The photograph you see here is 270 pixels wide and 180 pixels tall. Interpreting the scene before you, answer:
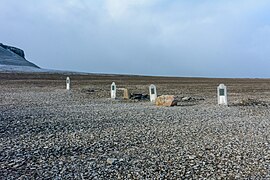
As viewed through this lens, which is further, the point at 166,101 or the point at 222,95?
the point at 222,95

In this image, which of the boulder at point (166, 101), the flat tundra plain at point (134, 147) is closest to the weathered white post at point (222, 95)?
the boulder at point (166, 101)

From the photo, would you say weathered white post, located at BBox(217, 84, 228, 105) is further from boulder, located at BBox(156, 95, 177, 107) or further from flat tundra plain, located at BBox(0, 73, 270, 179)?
flat tundra plain, located at BBox(0, 73, 270, 179)

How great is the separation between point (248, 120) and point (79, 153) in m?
6.95

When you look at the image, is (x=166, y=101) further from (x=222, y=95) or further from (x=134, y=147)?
(x=134, y=147)

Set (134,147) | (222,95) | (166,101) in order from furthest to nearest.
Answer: (222,95) < (166,101) < (134,147)

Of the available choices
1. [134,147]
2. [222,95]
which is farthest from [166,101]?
[134,147]

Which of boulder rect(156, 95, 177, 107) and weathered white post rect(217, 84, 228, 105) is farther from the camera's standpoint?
weathered white post rect(217, 84, 228, 105)

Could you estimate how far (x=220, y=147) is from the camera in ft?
24.9

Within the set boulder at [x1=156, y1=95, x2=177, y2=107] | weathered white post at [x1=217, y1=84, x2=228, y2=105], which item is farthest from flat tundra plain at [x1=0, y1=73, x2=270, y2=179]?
weathered white post at [x1=217, y1=84, x2=228, y2=105]

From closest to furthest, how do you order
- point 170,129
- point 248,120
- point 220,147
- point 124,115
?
1. point 220,147
2. point 170,129
3. point 248,120
4. point 124,115

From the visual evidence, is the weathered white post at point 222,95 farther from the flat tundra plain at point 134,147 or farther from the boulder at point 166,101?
the flat tundra plain at point 134,147

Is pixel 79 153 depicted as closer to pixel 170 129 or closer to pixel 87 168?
pixel 87 168

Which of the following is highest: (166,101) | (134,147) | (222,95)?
(222,95)

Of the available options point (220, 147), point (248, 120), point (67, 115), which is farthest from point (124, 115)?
point (220, 147)
